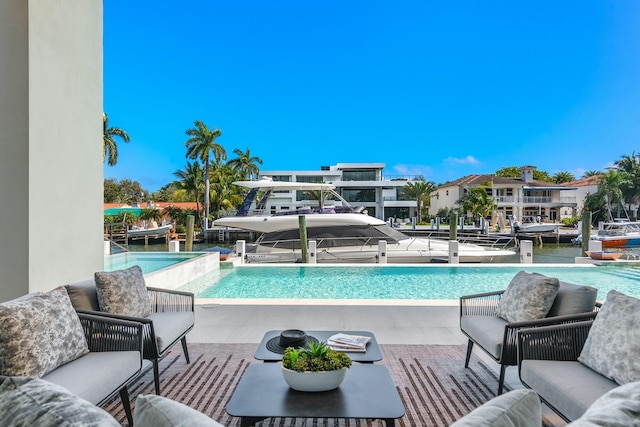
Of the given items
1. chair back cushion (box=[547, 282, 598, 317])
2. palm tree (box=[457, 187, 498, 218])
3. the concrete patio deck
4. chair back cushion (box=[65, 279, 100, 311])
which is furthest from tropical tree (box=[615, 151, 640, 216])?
chair back cushion (box=[65, 279, 100, 311])

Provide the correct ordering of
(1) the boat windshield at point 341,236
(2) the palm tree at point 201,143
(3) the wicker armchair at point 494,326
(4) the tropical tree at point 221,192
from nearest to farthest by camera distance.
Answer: (3) the wicker armchair at point 494,326
(1) the boat windshield at point 341,236
(2) the palm tree at point 201,143
(4) the tropical tree at point 221,192

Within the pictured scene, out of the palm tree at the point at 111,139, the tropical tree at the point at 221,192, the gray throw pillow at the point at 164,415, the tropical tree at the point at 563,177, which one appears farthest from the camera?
the tropical tree at the point at 563,177

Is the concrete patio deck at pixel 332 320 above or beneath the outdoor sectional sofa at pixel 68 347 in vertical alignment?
beneath

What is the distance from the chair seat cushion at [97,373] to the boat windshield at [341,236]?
1067 centimetres

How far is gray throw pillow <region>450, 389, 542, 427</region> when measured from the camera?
81 centimetres

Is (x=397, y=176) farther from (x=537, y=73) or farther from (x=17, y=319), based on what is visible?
(x=17, y=319)

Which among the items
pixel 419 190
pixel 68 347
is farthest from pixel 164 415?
pixel 419 190

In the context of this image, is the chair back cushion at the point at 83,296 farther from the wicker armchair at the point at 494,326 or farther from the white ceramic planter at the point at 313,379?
the wicker armchair at the point at 494,326

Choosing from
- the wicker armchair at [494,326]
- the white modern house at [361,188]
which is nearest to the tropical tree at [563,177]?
the white modern house at [361,188]

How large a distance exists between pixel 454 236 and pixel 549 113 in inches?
999

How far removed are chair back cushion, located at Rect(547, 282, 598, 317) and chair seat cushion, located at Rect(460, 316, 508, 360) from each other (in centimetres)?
36

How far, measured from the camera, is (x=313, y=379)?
1779 mm

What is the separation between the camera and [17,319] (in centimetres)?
182

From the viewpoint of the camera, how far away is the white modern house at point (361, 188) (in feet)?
108
